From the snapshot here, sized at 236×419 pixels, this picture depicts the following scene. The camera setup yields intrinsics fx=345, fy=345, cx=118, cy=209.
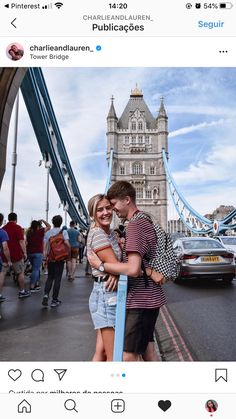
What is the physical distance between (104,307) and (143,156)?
277 ft

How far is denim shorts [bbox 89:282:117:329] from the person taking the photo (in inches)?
80.0

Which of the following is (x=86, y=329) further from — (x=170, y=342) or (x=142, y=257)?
(x=142, y=257)

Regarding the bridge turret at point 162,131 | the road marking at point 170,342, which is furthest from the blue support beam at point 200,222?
the road marking at point 170,342

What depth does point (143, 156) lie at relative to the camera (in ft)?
279

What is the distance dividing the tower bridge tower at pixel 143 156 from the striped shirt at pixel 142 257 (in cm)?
8004

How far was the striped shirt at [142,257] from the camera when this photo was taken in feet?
6.17

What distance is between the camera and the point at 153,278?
6.34 ft
